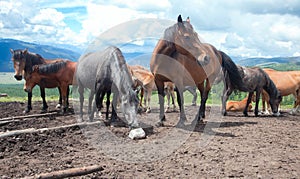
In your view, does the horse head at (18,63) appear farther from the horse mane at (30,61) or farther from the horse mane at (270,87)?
the horse mane at (270,87)

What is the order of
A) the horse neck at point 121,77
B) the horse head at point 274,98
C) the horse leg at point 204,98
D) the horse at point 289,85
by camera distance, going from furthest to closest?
the horse at point 289,85 < the horse head at point 274,98 < the horse leg at point 204,98 < the horse neck at point 121,77

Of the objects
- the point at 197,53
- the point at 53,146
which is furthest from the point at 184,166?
the point at 197,53

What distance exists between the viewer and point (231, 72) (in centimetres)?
1121

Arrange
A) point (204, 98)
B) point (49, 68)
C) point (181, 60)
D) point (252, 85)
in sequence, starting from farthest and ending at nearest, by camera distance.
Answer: point (49, 68), point (252, 85), point (204, 98), point (181, 60)

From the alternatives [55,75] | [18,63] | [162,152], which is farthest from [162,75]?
[18,63]

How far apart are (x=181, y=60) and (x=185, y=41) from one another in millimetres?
792

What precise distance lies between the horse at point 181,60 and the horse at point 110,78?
3.69 feet

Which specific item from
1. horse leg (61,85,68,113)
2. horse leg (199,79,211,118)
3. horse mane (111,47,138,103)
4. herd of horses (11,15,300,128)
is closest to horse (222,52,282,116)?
herd of horses (11,15,300,128)

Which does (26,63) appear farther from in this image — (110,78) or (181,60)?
(181,60)

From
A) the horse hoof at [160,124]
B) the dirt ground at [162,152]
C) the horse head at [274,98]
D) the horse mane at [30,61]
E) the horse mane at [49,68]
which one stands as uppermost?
the horse mane at [30,61]

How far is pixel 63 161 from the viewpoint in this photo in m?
5.54

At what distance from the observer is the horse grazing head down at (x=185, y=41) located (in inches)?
316

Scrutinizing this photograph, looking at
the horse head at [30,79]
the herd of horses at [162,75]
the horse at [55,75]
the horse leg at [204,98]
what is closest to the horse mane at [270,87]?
the herd of horses at [162,75]

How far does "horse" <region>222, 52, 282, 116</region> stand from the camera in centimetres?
1153
